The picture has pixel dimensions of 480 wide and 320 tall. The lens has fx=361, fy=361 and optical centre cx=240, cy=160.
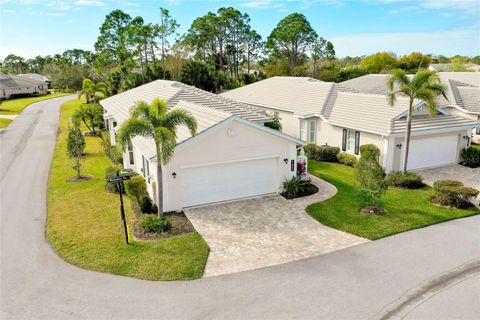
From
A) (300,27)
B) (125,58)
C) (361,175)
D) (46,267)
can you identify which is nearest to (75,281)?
(46,267)

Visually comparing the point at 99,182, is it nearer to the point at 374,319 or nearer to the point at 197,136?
the point at 197,136

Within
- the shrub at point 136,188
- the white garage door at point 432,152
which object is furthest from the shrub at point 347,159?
the shrub at point 136,188

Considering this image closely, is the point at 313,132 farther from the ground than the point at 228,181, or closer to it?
farther from the ground

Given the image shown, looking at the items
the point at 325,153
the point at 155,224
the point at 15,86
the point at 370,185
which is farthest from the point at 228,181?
the point at 15,86

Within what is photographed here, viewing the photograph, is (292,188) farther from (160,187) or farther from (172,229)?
(160,187)

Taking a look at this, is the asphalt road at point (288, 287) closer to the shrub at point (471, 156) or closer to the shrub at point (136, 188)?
the shrub at point (136, 188)
